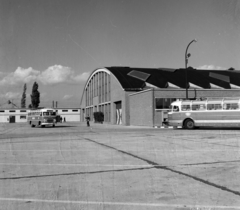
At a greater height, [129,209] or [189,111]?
[189,111]

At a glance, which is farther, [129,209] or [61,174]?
[61,174]

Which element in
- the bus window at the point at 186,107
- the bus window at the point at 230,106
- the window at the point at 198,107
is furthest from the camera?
the bus window at the point at 186,107

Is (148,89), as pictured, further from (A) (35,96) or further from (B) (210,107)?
(A) (35,96)

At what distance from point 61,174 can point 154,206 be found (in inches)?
126

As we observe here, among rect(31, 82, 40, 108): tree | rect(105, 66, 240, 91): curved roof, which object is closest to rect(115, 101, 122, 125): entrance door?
rect(105, 66, 240, 91): curved roof

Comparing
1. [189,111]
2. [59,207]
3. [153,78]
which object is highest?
[153,78]

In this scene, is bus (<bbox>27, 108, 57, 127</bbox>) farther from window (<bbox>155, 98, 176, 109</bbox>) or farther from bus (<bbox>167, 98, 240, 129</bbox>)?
bus (<bbox>167, 98, 240, 129</bbox>)

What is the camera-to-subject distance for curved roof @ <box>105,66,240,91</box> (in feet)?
148

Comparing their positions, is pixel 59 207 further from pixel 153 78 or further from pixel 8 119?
pixel 8 119

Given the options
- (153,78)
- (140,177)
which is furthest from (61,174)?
(153,78)

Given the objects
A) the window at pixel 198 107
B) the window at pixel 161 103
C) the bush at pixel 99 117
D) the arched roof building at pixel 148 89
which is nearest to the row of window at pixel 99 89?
the arched roof building at pixel 148 89

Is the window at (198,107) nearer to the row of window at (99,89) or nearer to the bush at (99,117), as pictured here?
the row of window at (99,89)

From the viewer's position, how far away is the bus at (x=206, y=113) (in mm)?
25359

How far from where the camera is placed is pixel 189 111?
91.6ft
